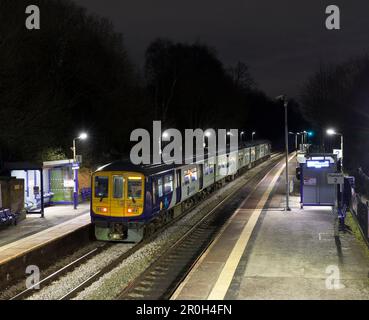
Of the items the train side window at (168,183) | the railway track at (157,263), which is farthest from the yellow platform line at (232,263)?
the train side window at (168,183)

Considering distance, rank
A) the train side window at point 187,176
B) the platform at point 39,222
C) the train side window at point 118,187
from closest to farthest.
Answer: the train side window at point 118,187 < the platform at point 39,222 < the train side window at point 187,176

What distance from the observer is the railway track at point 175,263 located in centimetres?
1166

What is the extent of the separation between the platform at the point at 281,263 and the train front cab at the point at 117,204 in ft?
9.34

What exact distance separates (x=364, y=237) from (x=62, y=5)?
2320cm

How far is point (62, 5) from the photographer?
30203 mm

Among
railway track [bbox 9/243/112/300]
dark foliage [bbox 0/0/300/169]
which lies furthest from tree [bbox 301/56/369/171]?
railway track [bbox 9/243/112/300]

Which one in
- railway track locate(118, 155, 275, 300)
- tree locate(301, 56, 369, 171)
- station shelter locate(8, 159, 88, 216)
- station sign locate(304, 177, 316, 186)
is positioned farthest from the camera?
tree locate(301, 56, 369, 171)

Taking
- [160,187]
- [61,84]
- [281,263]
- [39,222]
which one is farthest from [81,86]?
[281,263]

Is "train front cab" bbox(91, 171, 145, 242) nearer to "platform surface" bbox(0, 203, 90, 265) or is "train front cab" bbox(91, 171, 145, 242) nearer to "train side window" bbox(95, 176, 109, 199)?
"train side window" bbox(95, 176, 109, 199)

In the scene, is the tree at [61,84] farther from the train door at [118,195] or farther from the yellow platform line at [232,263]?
the yellow platform line at [232,263]

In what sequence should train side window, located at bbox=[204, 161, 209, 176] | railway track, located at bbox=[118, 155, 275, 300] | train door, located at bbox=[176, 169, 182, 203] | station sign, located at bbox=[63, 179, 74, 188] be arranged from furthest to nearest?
train side window, located at bbox=[204, 161, 209, 176]
station sign, located at bbox=[63, 179, 74, 188]
train door, located at bbox=[176, 169, 182, 203]
railway track, located at bbox=[118, 155, 275, 300]

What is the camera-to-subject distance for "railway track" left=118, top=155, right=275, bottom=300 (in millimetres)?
11659

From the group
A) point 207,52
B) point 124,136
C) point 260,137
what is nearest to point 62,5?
point 124,136

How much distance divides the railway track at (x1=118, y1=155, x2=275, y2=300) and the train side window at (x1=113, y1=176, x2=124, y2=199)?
7.83ft
